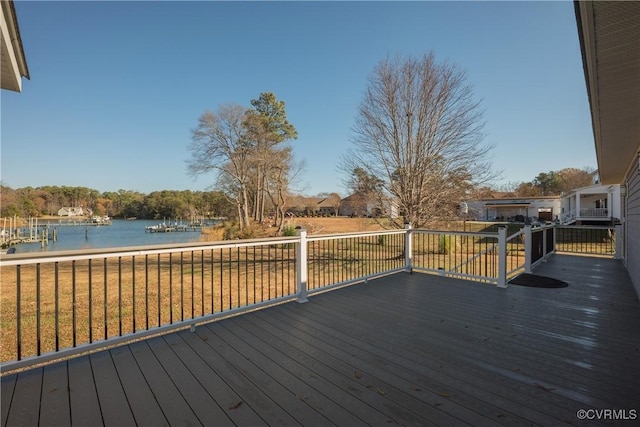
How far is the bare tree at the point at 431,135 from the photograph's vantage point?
9.60m

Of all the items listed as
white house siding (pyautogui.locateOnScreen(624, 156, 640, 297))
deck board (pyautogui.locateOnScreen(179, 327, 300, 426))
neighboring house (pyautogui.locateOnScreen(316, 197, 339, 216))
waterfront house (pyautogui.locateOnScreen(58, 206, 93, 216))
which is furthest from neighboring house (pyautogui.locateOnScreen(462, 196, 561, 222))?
waterfront house (pyautogui.locateOnScreen(58, 206, 93, 216))

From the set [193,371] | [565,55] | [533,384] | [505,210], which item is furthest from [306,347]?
[505,210]

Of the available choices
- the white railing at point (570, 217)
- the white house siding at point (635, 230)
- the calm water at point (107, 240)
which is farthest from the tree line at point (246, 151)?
the white railing at point (570, 217)

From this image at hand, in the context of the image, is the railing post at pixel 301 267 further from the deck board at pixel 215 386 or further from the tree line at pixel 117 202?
the tree line at pixel 117 202

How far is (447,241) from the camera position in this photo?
11219 millimetres

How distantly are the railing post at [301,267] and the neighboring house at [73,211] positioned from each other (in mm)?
57265

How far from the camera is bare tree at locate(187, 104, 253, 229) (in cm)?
2233

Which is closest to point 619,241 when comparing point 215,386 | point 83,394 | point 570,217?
point 215,386

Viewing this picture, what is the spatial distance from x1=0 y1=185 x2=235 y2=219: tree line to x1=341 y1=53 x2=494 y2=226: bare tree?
23.7 meters

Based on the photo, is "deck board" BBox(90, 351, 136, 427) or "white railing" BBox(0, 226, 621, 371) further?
"white railing" BBox(0, 226, 621, 371)

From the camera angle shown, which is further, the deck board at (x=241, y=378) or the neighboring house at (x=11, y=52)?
the neighboring house at (x=11, y=52)

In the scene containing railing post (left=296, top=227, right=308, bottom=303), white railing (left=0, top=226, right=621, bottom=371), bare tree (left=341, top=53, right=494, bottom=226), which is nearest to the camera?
white railing (left=0, top=226, right=621, bottom=371)

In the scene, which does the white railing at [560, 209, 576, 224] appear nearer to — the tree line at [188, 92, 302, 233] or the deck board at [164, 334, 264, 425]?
the tree line at [188, 92, 302, 233]

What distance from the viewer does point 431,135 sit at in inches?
381
